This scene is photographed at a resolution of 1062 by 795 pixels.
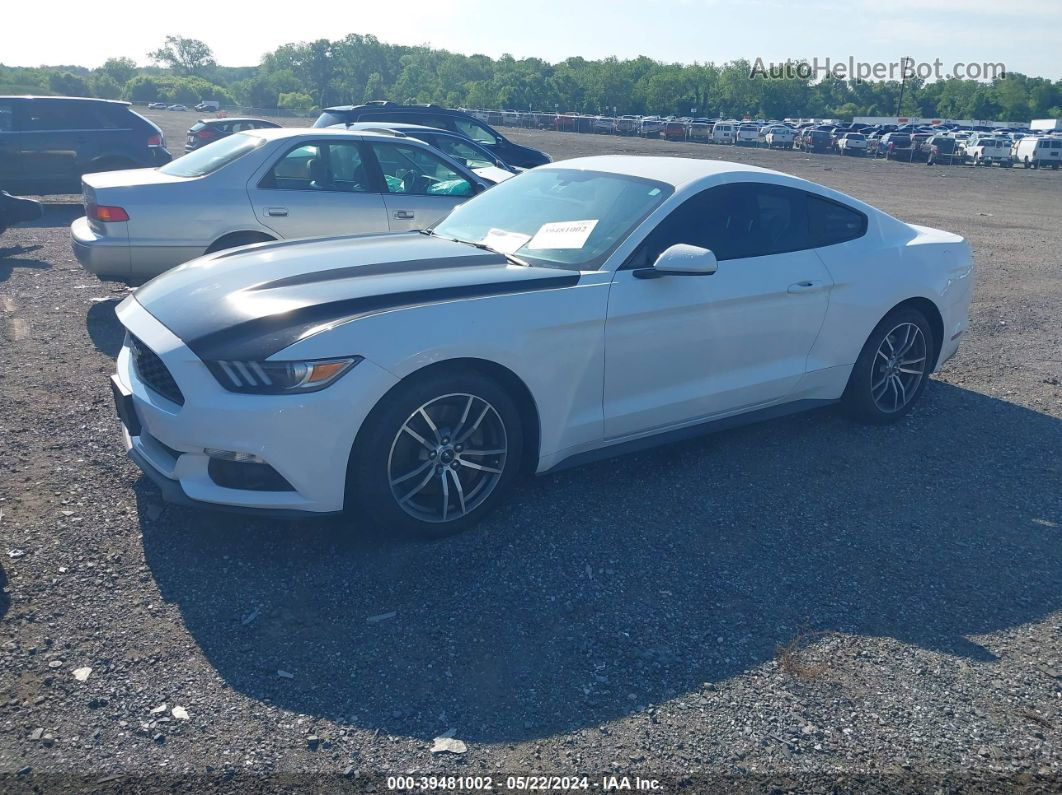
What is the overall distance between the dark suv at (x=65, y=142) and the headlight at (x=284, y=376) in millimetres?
11685

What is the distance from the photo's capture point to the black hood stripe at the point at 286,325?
12.0 ft

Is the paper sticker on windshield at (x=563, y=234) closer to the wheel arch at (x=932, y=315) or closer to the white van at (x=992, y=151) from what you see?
the wheel arch at (x=932, y=315)

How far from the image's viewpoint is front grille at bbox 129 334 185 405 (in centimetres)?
380

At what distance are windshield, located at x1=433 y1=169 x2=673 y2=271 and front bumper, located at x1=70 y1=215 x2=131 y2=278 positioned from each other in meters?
3.25

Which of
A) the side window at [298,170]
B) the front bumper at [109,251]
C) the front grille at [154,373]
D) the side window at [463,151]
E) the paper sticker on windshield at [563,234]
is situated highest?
the side window at [463,151]

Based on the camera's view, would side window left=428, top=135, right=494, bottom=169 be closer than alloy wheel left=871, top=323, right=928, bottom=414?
No

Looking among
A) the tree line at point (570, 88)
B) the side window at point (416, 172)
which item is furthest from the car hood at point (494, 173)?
the tree line at point (570, 88)

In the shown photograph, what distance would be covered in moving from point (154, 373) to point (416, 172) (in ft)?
16.3

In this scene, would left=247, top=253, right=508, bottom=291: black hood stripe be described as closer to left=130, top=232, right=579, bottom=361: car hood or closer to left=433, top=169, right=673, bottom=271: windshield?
left=130, top=232, right=579, bottom=361: car hood

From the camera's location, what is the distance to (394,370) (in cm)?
371

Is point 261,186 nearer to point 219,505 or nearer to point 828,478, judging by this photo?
point 219,505

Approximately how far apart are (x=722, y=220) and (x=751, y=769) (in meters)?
3.03

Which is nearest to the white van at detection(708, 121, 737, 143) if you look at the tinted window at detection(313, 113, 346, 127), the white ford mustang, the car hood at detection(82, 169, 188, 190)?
the tinted window at detection(313, 113, 346, 127)

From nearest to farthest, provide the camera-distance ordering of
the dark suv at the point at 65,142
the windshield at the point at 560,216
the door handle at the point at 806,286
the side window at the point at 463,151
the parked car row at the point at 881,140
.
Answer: the windshield at the point at 560,216
the door handle at the point at 806,286
the side window at the point at 463,151
the dark suv at the point at 65,142
the parked car row at the point at 881,140
